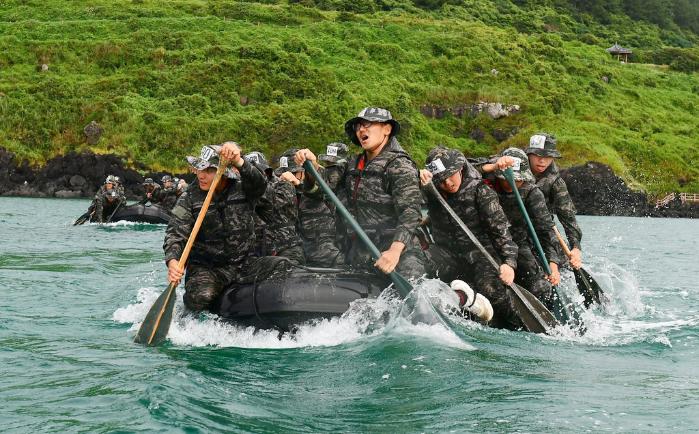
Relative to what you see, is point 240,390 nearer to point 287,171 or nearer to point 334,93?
point 287,171

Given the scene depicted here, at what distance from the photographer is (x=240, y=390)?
704 cm

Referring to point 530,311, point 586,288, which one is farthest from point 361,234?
point 586,288

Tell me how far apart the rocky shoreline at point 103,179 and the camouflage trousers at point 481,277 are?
43.6m

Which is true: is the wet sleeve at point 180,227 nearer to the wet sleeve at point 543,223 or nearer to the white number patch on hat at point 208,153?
the white number patch on hat at point 208,153

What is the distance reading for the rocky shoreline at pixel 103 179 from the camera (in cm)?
5312

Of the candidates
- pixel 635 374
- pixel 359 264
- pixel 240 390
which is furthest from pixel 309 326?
pixel 635 374

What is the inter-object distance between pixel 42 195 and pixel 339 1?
178 ft

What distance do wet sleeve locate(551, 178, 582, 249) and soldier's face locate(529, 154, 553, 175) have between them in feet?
0.87

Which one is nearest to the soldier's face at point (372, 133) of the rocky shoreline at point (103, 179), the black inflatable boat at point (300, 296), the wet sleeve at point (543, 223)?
the black inflatable boat at point (300, 296)

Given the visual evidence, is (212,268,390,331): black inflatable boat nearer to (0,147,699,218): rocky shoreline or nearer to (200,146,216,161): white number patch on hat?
(200,146,216,161): white number patch on hat

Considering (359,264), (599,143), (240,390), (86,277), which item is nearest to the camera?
(240,390)

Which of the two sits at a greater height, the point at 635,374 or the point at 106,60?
the point at 106,60

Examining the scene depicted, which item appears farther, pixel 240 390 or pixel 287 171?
pixel 287 171

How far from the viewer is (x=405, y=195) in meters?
8.74
